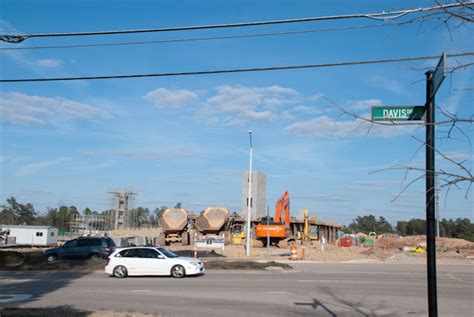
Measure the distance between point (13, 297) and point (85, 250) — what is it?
15269 millimetres

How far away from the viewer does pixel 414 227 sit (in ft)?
499

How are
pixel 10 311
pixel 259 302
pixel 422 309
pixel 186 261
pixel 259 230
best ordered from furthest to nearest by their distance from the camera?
Answer: 1. pixel 259 230
2. pixel 186 261
3. pixel 259 302
4. pixel 422 309
5. pixel 10 311

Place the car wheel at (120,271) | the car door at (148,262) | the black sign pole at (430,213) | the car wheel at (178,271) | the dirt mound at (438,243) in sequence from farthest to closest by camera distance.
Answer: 1. the dirt mound at (438,243)
2. the car wheel at (120,271)
3. the car door at (148,262)
4. the car wheel at (178,271)
5. the black sign pole at (430,213)

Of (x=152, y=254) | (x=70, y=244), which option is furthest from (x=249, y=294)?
(x=70, y=244)

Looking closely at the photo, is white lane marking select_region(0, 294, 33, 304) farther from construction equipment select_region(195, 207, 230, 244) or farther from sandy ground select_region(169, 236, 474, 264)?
construction equipment select_region(195, 207, 230, 244)

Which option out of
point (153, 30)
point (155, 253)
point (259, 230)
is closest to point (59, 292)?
point (155, 253)

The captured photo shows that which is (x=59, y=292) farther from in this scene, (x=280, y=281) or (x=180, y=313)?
(x=280, y=281)

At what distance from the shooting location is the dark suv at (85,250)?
29.4 meters

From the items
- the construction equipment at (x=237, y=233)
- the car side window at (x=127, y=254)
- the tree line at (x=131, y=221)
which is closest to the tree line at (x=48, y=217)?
the tree line at (x=131, y=221)

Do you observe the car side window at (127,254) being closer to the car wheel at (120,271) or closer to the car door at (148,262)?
the car door at (148,262)

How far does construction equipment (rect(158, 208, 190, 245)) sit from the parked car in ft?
95.8

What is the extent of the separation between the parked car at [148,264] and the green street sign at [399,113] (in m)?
16.1

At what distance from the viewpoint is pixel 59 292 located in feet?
52.5

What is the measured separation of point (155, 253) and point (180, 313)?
9.43 meters
